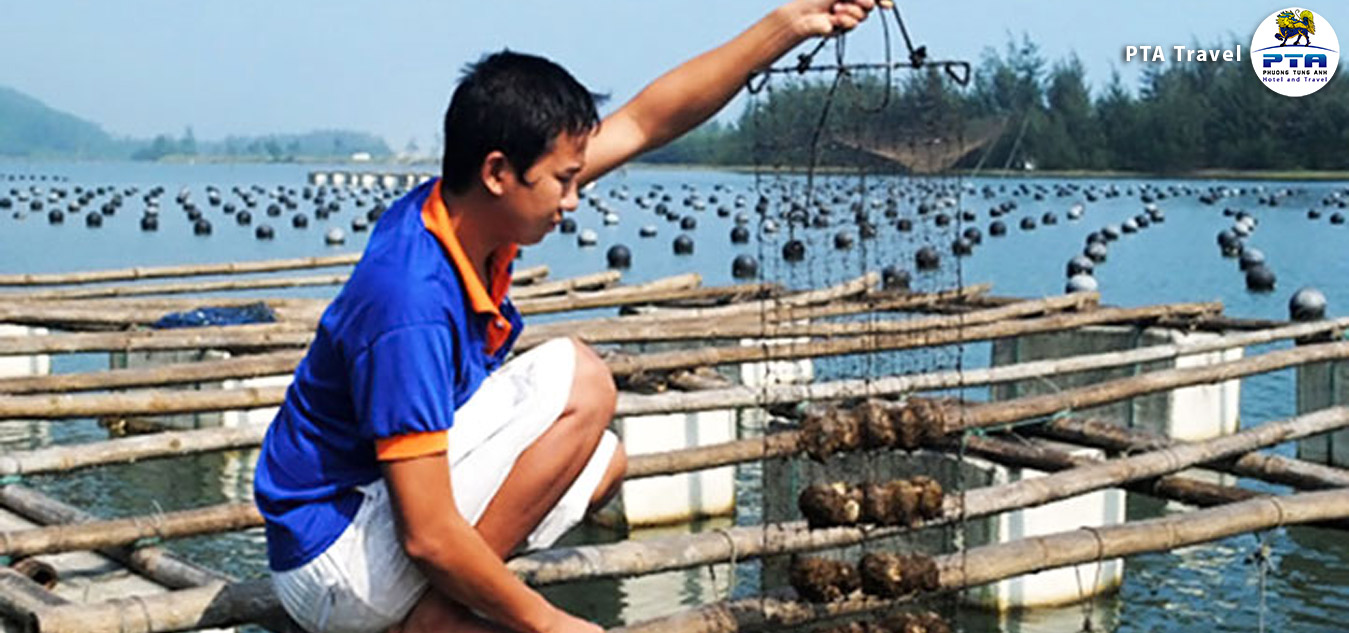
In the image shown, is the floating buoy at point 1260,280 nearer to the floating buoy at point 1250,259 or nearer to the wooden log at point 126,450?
the floating buoy at point 1250,259

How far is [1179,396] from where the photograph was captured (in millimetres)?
13398

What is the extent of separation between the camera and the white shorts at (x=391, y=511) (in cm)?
379

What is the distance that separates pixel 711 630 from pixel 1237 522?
8.21 ft

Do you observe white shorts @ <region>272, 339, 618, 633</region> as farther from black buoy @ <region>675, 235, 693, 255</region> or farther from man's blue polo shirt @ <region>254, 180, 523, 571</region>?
black buoy @ <region>675, 235, 693, 255</region>

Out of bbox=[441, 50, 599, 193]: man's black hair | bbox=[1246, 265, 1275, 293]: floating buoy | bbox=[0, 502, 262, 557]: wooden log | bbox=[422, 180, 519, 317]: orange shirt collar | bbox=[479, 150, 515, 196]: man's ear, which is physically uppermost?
bbox=[441, 50, 599, 193]: man's black hair

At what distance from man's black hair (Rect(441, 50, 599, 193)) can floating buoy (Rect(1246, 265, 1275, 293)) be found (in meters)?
28.9

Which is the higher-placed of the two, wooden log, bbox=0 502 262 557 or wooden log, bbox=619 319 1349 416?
wooden log, bbox=0 502 262 557

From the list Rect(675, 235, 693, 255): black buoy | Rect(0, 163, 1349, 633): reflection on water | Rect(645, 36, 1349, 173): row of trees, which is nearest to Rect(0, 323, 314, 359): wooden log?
Rect(0, 163, 1349, 633): reflection on water

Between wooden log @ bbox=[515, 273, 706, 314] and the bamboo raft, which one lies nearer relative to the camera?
the bamboo raft

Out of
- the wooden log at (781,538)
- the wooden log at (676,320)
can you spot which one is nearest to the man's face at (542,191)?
the wooden log at (781,538)

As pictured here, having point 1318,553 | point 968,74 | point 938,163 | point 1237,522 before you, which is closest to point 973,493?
point 1237,522

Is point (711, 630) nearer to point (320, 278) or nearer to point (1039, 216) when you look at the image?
point (320, 278)

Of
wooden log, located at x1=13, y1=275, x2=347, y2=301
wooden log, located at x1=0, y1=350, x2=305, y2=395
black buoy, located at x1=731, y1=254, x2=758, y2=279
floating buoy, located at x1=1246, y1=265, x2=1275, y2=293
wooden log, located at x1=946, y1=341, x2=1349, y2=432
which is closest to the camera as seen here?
wooden log, located at x1=946, y1=341, x2=1349, y2=432

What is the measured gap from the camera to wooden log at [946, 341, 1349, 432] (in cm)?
838
